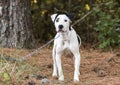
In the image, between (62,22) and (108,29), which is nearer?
(62,22)

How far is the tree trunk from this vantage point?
9445 millimetres

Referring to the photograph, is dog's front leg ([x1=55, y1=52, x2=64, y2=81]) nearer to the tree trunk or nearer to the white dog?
the white dog

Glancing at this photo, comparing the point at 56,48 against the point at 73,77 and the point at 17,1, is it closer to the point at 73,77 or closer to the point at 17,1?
the point at 73,77

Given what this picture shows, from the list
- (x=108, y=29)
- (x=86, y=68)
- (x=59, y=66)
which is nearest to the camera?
(x=59, y=66)

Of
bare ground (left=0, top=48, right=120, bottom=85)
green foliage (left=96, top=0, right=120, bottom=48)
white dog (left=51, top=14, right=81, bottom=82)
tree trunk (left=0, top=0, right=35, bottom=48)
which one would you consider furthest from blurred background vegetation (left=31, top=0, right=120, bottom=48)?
white dog (left=51, top=14, right=81, bottom=82)

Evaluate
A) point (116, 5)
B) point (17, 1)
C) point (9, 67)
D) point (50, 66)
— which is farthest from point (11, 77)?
point (116, 5)

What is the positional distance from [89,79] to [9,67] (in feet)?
4.07

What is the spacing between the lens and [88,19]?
11391 mm

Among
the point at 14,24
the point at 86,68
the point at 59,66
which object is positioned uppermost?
the point at 14,24

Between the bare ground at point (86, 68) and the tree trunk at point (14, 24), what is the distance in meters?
0.47

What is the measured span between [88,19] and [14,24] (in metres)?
2.60

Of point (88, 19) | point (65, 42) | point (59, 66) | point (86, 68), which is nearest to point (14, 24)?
point (86, 68)

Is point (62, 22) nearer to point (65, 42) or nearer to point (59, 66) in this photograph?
point (65, 42)

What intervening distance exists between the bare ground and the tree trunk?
47cm
